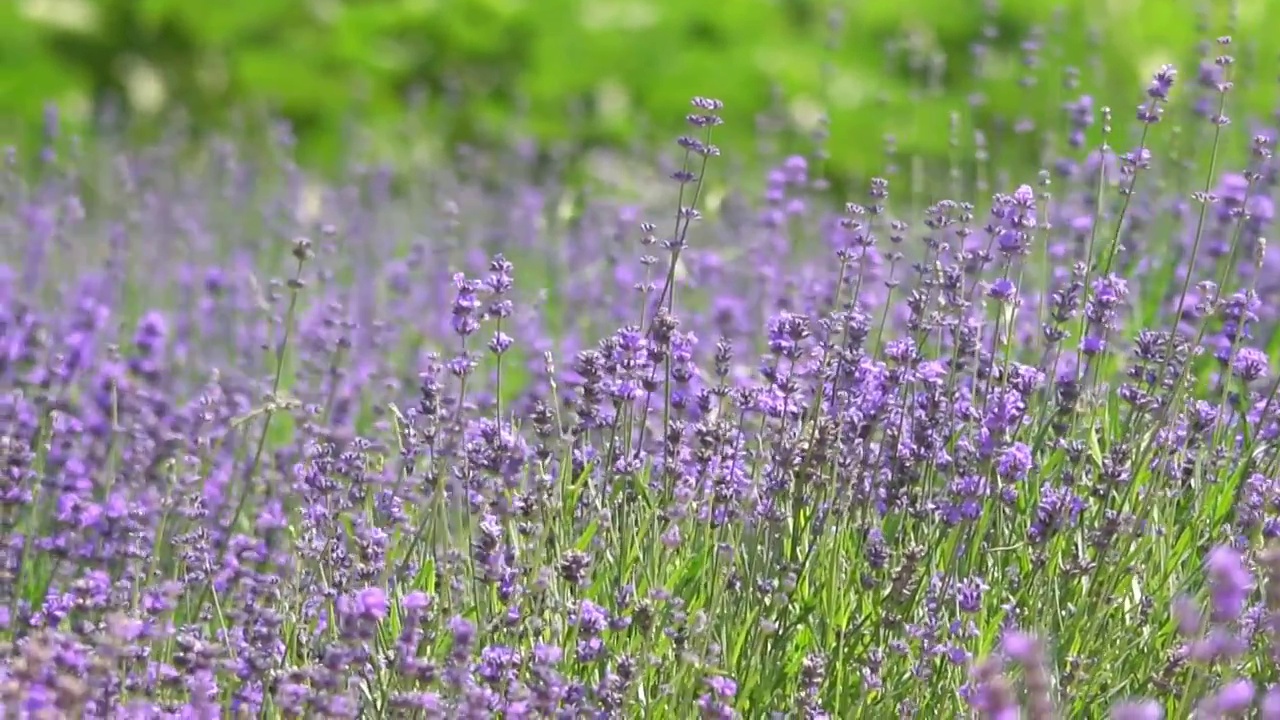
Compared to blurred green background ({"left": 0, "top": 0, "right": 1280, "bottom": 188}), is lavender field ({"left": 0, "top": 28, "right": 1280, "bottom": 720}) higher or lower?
lower

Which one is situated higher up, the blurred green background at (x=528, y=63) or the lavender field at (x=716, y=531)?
the blurred green background at (x=528, y=63)

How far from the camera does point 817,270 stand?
5.10 metres

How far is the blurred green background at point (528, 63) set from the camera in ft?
25.8

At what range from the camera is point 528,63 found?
8.52 metres

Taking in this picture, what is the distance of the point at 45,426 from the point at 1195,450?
2033mm

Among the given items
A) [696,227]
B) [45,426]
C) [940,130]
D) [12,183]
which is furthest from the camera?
[940,130]

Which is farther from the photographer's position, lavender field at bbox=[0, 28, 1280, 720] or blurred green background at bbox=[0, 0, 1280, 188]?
blurred green background at bbox=[0, 0, 1280, 188]

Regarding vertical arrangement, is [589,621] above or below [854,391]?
below

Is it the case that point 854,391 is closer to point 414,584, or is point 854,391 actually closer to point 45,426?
point 414,584

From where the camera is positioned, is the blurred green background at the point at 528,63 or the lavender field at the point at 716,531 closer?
the lavender field at the point at 716,531

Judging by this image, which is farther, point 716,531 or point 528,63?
point 528,63

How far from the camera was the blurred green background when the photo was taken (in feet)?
25.8

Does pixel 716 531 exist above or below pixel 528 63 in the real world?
below

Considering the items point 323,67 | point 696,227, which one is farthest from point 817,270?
point 323,67
